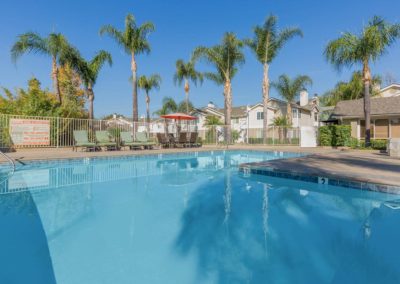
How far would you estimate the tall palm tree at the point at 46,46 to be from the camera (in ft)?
49.9

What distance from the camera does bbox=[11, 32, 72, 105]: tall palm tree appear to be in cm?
1520

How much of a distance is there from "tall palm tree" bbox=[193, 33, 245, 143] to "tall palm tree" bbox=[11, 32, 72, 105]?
1028cm

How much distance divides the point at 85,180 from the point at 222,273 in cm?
606

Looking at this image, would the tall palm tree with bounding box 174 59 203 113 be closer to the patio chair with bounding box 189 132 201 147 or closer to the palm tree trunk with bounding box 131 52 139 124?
the palm tree trunk with bounding box 131 52 139 124

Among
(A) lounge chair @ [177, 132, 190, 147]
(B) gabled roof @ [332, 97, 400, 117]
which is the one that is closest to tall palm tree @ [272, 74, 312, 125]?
(B) gabled roof @ [332, 97, 400, 117]

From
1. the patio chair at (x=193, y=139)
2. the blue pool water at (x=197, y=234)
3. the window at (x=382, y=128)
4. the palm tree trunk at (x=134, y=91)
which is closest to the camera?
the blue pool water at (x=197, y=234)

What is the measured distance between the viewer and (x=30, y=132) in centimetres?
1354

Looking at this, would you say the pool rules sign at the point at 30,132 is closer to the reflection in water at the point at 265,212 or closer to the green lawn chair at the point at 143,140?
the green lawn chair at the point at 143,140

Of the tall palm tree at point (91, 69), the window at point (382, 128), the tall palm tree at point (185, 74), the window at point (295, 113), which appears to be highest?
the tall palm tree at point (185, 74)

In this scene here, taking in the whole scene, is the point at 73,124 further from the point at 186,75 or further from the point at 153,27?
the point at 186,75

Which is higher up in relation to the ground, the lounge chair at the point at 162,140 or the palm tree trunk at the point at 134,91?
the palm tree trunk at the point at 134,91

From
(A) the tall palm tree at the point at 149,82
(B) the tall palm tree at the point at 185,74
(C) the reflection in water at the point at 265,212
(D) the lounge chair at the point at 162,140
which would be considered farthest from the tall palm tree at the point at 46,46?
(A) the tall palm tree at the point at 149,82

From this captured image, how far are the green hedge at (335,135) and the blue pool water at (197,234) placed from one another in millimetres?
12933

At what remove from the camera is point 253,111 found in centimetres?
3312
